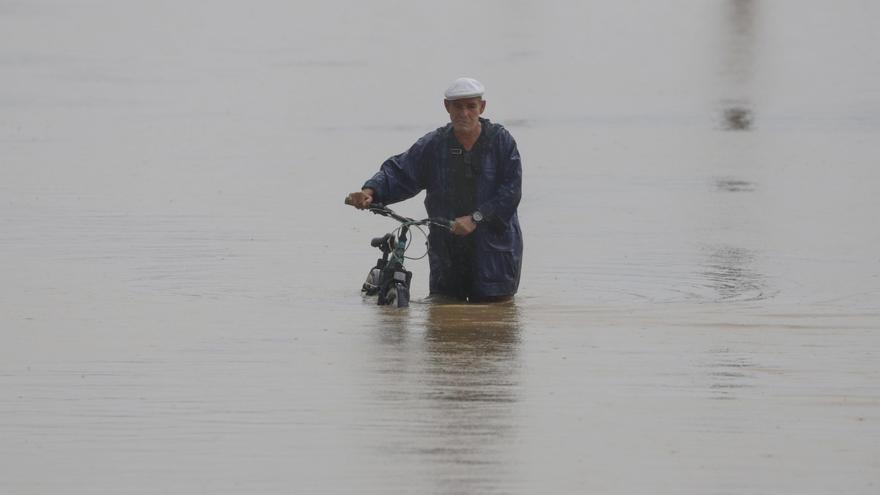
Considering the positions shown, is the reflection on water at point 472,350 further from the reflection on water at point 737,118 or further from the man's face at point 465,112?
the reflection on water at point 737,118

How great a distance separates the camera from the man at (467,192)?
11.1 m

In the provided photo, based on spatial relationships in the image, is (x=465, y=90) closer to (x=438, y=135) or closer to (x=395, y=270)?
(x=438, y=135)

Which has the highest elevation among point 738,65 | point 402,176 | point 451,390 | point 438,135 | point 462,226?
point 738,65

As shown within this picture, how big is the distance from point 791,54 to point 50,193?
15.3m

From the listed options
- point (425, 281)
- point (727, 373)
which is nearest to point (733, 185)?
point (425, 281)

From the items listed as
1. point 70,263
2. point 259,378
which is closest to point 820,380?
point 259,378

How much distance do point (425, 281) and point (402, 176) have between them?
66.4 inches

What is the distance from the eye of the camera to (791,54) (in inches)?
1179

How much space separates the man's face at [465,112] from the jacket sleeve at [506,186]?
0.65 ft

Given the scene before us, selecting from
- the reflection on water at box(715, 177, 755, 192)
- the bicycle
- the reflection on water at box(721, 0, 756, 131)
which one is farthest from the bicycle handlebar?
the reflection on water at box(721, 0, 756, 131)

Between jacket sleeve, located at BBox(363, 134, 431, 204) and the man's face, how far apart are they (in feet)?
0.98

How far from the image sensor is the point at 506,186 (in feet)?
36.7

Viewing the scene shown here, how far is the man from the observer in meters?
11.1

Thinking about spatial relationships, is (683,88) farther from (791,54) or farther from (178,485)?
(178,485)
